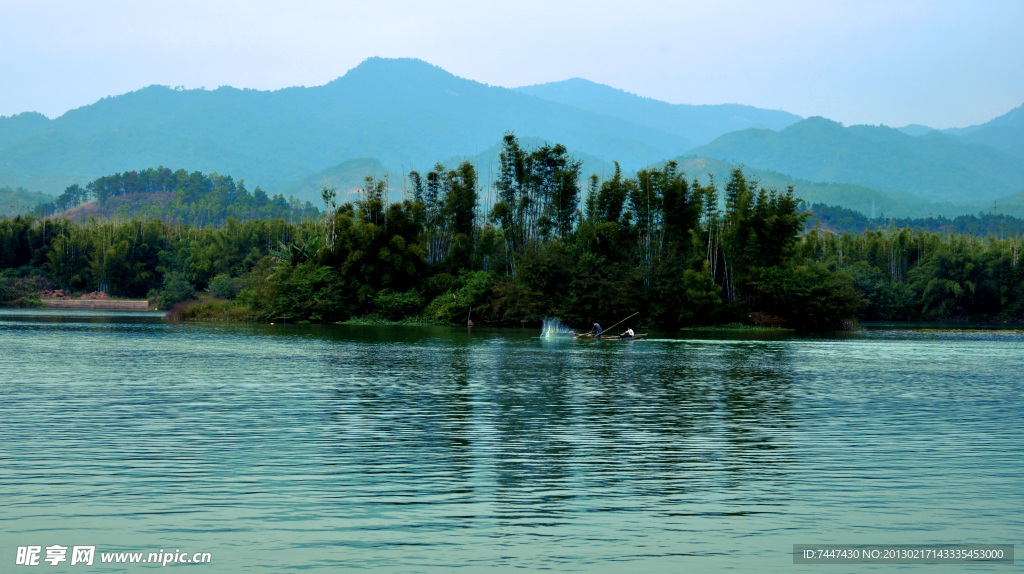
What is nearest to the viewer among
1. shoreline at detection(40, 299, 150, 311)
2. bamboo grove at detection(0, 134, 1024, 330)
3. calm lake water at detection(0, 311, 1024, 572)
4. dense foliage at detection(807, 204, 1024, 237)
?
calm lake water at detection(0, 311, 1024, 572)

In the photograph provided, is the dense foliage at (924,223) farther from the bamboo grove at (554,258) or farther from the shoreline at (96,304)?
the shoreline at (96,304)

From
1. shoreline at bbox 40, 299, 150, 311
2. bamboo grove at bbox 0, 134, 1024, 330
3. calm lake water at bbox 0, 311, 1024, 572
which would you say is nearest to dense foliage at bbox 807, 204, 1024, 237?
bamboo grove at bbox 0, 134, 1024, 330

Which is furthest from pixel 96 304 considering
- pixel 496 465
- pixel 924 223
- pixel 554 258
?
pixel 924 223

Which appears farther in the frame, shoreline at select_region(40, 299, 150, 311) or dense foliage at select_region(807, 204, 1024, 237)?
dense foliage at select_region(807, 204, 1024, 237)

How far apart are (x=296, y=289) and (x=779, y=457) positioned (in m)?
48.8

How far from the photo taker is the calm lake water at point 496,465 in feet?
26.1

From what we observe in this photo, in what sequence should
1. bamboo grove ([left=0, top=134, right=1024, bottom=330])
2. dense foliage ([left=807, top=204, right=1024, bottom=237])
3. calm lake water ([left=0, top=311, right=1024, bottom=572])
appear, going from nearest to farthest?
calm lake water ([left=0, top=311, right=1024, bottom=572]) → bamboo grove ([left=0, top=134, right=1024, bottom=330]) → dense foliage ([left=807, top=204, right=1024, bottom=237])

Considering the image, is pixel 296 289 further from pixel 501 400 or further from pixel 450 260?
pixel 501 400

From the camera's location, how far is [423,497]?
31.5 feet

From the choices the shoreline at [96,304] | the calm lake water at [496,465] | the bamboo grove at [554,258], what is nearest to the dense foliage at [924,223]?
the bamboo grove at [554,258]

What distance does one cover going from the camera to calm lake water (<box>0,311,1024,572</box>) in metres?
7.95

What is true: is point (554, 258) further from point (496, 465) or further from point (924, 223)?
point (924, 223)

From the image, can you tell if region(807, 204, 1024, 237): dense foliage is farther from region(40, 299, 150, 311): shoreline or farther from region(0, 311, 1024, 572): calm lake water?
region(0, 311, 1024, 572): calm lake water

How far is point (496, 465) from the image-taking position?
11430 mm
